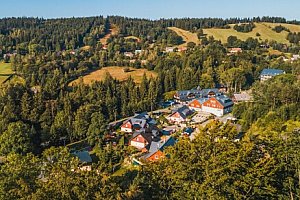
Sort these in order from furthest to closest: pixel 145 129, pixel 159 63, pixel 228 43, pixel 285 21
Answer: pixel 285 21 → pixel 228 43 → pixel 159 63 → pixel 145 129

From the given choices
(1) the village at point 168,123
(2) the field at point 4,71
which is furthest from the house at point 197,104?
(2) the field at point 4,71

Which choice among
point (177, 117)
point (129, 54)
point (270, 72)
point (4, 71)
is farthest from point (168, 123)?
point (129, 54)

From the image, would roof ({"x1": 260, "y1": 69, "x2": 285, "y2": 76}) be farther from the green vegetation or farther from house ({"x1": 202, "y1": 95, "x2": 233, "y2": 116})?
the green vegetation

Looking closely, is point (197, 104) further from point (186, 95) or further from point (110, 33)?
point (110, 33)

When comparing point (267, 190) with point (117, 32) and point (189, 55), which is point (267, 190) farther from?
point (117, 32)

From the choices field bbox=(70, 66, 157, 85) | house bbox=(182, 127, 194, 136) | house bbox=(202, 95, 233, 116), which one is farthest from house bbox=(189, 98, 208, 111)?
field bbox=(70, 66, 157, 85)

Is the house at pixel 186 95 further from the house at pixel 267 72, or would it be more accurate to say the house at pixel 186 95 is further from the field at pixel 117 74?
the house at pixel 267 72

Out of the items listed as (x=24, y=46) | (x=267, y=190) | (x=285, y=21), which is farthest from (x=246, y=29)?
(x=267, y=190)
